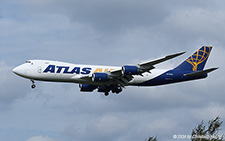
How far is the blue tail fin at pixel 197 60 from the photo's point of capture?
67.2 metres

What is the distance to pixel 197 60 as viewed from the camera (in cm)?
6869

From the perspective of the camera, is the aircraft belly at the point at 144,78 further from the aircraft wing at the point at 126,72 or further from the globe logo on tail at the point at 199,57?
the globe logo on tail at the point at 199,57

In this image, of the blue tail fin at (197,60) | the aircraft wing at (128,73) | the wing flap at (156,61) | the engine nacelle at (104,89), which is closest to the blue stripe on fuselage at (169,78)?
the blue tail fin at (197,60)

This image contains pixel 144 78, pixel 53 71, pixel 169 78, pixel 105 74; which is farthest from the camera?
pixel 169 78

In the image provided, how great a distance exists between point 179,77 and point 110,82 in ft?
37.9

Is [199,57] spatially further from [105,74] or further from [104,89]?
[105,74]

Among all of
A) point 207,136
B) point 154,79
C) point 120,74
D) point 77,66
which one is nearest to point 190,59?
point 154,79

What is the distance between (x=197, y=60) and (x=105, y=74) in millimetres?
18065

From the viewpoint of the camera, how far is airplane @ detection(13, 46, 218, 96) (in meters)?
57.7

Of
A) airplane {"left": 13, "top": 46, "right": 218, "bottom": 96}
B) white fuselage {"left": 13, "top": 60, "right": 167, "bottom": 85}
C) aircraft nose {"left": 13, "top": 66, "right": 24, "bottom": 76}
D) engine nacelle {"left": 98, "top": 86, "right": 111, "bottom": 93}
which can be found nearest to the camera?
airplane {"left": 13, "top": 46, "right": 218, "bottom": 96}

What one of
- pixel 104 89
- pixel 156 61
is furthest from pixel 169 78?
pixel 156 61

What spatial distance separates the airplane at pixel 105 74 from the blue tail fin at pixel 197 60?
66.7 inches

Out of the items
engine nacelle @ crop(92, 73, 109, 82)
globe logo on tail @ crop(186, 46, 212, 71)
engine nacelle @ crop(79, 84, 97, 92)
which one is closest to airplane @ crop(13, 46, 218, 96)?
engine nacelle @ crop(92, 73, 109, 82)

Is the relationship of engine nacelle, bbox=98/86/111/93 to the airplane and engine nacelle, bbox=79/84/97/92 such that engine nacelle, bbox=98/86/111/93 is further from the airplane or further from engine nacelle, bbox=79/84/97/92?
engine nacelle, bbox=79/84/97/92
